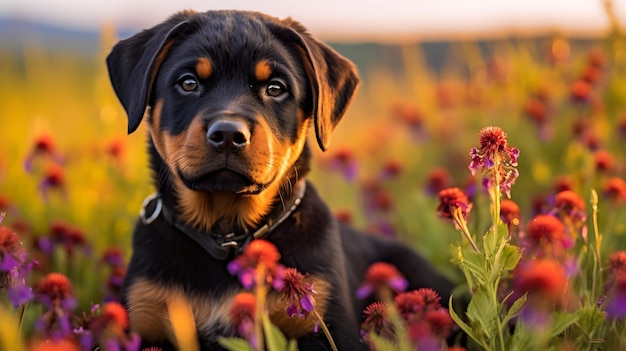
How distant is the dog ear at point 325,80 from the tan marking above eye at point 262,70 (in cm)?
19

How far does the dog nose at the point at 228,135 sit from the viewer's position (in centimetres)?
256

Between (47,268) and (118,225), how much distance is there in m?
0.60

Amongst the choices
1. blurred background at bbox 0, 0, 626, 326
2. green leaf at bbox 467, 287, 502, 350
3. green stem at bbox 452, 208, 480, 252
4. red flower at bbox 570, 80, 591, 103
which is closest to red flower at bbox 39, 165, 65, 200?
blurred background at bbox 0, 0, 626, 326

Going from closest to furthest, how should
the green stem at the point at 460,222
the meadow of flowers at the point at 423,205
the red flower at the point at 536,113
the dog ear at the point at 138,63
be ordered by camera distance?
the meadow of flowers at the point at 423,205, the green stem at the point at 460,222, the dog ear at the point at 138,63, the red flower at the point at 536,113

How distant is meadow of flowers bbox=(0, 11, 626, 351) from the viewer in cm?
211

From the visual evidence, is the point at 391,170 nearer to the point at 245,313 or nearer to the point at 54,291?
the point at 54,291

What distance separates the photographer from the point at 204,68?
9.68 feet

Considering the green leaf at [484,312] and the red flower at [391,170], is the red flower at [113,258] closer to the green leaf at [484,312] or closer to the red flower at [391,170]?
the red flower at [391,170]

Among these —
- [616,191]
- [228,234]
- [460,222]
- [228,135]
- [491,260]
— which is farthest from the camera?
[616,191]

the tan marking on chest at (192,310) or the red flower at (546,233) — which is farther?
the tan marking on chest at (192,310)

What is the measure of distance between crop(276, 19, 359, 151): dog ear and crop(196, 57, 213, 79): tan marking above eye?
1.36 ft

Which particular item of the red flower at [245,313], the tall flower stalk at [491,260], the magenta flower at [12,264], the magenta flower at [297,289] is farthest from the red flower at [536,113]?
the magenta flower at [12,264]

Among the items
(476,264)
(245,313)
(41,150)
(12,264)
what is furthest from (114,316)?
(41,150)

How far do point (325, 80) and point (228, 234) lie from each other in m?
0.77
